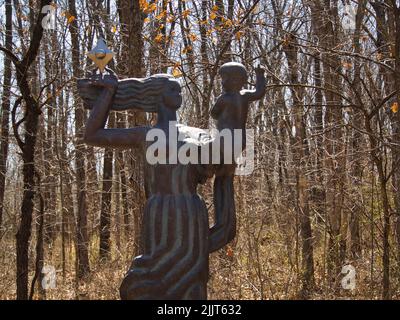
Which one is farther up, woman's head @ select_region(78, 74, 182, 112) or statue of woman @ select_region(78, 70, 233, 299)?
woman's head @ select_region(78, 74, 182, 112)

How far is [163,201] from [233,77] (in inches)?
31.5

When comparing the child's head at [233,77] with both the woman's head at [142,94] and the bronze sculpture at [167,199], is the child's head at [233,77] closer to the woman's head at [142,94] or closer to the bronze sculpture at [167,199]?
the bronze sculpture at [167,199]

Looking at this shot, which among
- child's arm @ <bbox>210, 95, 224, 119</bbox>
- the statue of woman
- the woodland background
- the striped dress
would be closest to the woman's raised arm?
the statue of woman

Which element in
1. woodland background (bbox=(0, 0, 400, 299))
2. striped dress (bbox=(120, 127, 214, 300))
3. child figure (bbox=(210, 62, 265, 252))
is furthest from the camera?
woodland background (bbox=(0, 0, 400, 299))

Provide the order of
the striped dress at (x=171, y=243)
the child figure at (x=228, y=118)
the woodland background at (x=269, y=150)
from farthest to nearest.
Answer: the woodland background at (x=269, y=150), the child figure at (x=228, y=118), the striped dress at (x=171, y=243)

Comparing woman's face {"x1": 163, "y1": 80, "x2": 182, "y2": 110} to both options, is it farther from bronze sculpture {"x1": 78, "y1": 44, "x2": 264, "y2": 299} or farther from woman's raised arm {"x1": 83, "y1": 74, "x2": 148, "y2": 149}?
woman's raised arm {"x1": 83, "y1": 74, "x2": 148, "y2": 149}

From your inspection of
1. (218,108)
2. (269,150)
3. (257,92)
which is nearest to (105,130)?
(218,108)

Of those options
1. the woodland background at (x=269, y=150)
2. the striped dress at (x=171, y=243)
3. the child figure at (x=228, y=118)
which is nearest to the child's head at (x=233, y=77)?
the child figure at (x=228, y=118)

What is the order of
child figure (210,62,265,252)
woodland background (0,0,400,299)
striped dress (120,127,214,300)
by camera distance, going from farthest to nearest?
woodland background (0,0,400,299), child figure (210,62,265,252), striped dress (120,127,214,300)

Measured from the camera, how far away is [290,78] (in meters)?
8.20

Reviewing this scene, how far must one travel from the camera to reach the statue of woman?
3082mm

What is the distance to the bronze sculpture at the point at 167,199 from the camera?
10.1 feet
